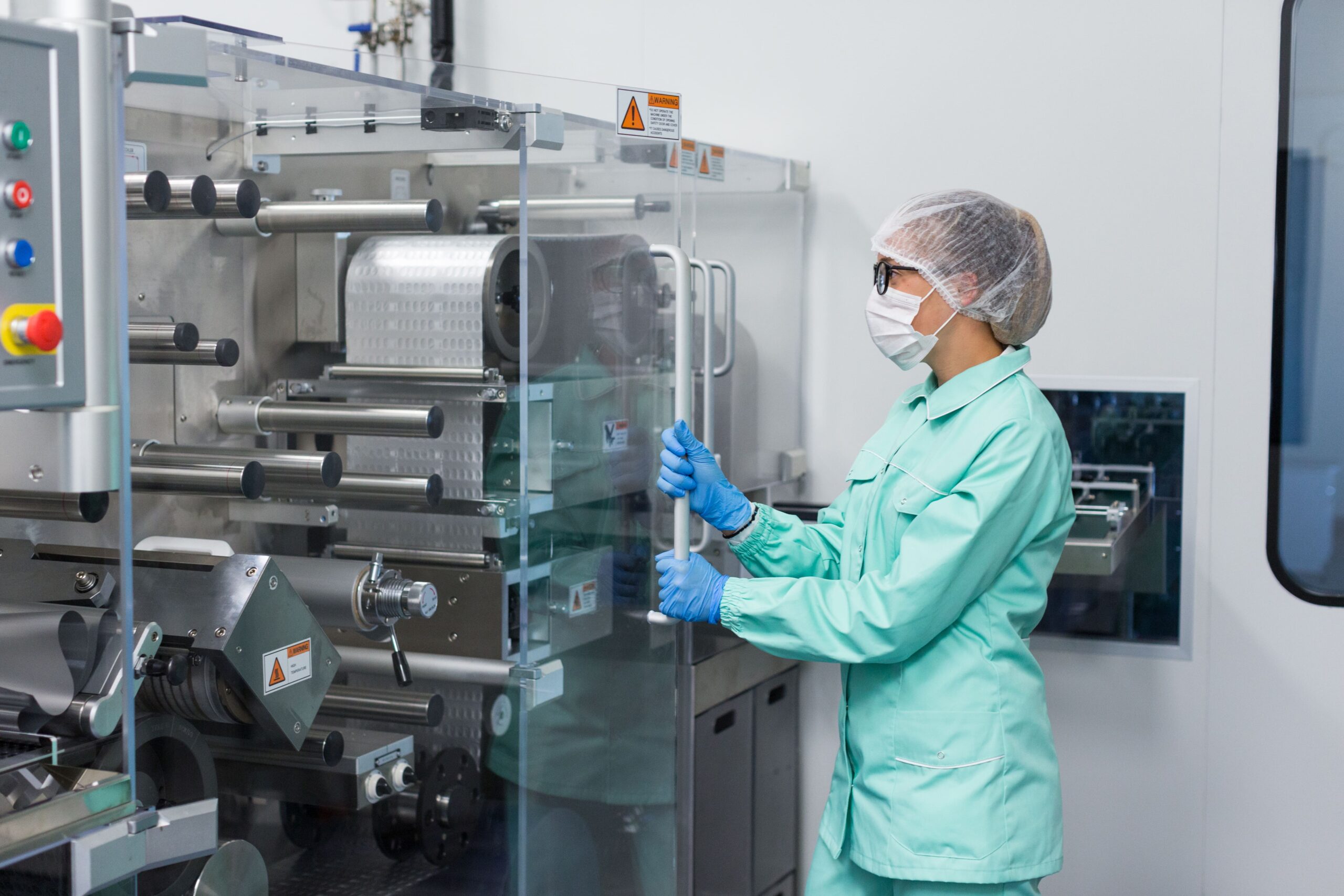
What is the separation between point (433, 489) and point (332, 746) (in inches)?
18.5

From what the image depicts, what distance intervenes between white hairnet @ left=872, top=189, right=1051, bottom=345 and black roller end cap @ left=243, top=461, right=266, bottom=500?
→ 1.00 meters

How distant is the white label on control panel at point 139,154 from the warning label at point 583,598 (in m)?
0.96

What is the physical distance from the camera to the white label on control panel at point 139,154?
1.96 m

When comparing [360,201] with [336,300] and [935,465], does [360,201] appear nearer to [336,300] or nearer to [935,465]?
[336,300]

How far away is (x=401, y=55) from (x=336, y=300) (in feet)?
4.29

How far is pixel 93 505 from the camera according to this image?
1310 mm

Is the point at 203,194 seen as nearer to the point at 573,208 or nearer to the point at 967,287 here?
the point at 573,208

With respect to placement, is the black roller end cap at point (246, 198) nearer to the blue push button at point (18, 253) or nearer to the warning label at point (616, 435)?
the warning label at point (616, 435)

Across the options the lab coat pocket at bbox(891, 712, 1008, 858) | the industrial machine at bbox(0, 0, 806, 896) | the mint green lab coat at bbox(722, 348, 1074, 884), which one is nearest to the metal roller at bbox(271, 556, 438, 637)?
the industrial machine at bbox(0, 0, 806, 896)

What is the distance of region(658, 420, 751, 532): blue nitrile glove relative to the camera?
2092 millimetres

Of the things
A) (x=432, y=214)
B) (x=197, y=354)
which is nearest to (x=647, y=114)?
(x=432, y=214)

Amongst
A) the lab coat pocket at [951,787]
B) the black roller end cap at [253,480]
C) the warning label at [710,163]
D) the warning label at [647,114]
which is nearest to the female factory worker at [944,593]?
the lab coat pocket at [951,787]

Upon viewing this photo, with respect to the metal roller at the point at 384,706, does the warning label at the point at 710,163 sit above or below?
above

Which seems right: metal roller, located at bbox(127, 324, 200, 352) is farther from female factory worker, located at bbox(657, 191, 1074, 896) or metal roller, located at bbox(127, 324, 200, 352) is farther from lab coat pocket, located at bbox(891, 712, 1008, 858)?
lab coat pocket, located at bbox(891, 712, 1008, 858)
